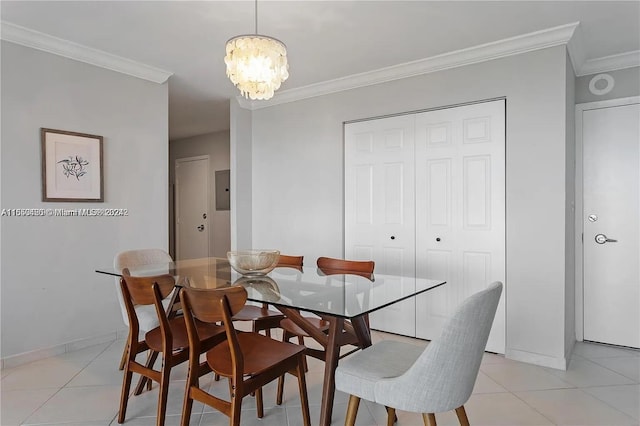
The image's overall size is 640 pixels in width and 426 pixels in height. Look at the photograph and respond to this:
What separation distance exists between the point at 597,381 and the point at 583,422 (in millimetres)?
676

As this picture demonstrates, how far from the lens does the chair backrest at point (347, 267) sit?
259cm

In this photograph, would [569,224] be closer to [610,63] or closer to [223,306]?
[610,63]

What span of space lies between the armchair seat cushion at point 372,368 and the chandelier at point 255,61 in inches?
56.8

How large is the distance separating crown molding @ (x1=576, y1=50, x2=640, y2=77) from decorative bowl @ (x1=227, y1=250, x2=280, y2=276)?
3091 millimetres

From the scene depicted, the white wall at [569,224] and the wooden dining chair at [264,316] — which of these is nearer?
the wooden dining chair at [264,316]

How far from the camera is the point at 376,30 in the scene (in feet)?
9.39

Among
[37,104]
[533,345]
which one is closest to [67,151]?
[37,104]

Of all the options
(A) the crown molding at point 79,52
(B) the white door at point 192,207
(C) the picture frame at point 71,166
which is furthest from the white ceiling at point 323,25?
(B) the white door at point 192,207

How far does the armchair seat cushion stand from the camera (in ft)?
5.12

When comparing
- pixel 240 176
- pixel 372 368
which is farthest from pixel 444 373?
pixel 240 176

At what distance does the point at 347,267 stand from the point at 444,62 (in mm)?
1953

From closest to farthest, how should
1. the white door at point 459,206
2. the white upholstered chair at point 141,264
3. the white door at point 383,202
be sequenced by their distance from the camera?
the white upholstered chair at point 141,264, the white door at point 459,206, the white door at point 383,202

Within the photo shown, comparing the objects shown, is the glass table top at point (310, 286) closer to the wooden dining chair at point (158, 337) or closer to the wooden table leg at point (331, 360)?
the wooden table leg at point (331, 360)

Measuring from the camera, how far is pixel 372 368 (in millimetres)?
1656
